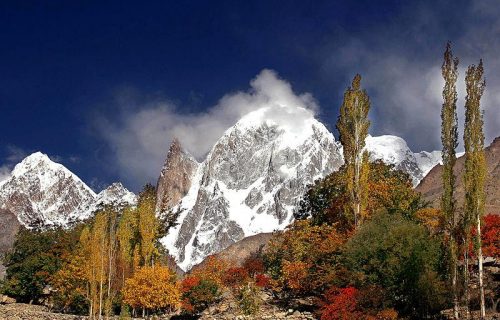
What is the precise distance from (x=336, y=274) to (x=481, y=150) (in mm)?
11064

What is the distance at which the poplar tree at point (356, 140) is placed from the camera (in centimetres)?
3594

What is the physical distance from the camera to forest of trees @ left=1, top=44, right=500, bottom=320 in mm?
26625

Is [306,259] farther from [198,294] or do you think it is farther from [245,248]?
[245,248]

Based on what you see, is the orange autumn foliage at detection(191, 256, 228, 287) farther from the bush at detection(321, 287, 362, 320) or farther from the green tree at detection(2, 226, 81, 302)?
the bush at detection(321, 287, 362, 320)

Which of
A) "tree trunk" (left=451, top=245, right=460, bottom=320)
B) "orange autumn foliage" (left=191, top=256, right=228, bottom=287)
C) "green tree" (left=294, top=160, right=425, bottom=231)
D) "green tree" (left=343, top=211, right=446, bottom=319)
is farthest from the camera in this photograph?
"orange autumn foliage" (left=191, top=256, right=228, bottom=287)

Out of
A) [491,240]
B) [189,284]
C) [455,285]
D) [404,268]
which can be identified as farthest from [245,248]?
[455,285]

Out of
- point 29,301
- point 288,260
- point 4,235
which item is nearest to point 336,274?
point 288,260

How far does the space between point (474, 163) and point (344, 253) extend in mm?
9044

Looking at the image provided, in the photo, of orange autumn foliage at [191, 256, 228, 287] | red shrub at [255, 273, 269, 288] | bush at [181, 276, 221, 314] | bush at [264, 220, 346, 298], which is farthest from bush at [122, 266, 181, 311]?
bush at [264, 220, 346, 298]

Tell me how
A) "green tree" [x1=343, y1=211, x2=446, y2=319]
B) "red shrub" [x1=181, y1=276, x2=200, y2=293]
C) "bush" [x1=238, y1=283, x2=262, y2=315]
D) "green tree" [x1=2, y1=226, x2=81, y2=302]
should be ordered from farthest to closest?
1. "green tree" [x1=2, y1=226, x2=81, y2=302]
2. "red shrub" [x1=181, y1=276, x2=200, y2=293]
3. "bush" [x1=238, y1=283, x2=262, y2=315]
4. "green tree" [x1=343, y1=211, x2=446, y2=319]

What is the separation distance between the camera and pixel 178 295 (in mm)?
40688

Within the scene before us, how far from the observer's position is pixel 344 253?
31.2m

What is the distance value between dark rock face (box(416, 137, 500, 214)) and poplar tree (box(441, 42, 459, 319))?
42989mm

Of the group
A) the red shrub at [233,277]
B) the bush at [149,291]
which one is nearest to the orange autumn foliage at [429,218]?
the bush at [149,291]
